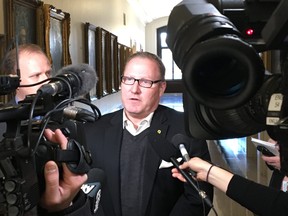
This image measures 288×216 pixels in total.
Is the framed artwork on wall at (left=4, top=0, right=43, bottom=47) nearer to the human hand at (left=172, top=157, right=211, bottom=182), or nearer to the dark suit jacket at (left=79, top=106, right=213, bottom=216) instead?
the dark suit jacket at (left=79, top=106, right=213, bottom=216)

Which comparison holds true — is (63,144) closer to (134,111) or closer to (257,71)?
(257,71)

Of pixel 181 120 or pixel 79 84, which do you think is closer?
pixel 79 84

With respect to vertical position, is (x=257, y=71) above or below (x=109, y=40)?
below

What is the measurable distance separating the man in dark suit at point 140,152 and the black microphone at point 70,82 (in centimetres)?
68

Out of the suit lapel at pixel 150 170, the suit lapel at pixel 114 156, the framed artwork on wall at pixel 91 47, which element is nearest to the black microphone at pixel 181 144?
the suit lapel at pixel 150 170

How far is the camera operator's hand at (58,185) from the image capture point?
3.09 feet

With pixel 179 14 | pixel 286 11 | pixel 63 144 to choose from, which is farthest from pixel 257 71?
pixel 63 144

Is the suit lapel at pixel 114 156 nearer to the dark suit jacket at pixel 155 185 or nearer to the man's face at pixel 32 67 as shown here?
the dark suit jacket at pixel 155 185

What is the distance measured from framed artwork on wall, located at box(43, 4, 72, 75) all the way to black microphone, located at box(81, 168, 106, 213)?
1965mm

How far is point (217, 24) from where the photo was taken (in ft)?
2.10

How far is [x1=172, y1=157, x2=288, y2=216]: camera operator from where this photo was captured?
1281 mm

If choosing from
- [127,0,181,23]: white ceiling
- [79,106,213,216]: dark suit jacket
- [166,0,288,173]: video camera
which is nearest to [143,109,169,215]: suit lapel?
[79,106,213,216]: dark suit jacket

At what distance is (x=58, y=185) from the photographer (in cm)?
98

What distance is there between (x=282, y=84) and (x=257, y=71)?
13 centimetres
